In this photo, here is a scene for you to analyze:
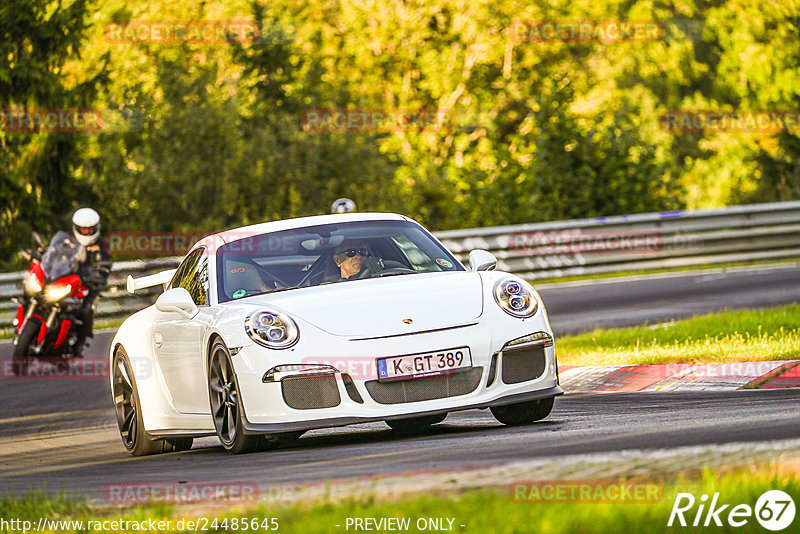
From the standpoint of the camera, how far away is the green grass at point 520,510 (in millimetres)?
4668

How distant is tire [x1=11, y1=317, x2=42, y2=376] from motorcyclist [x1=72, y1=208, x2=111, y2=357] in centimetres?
45

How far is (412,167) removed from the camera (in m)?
36.7

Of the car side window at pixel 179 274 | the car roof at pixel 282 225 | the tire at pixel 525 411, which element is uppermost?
the car roof at pixel 282 225

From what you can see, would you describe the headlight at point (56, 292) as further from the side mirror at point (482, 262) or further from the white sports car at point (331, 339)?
the side mirror at point (482, 262)

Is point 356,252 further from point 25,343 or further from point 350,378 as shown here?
point 25,343

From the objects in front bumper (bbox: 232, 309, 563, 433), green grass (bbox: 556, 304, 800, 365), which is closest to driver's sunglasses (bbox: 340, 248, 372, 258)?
front bumper (bbox: 232, 309, 563, 433)

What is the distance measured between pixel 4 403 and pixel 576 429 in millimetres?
7204

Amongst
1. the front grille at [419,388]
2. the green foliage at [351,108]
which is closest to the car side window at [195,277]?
the front grille at [419,388]

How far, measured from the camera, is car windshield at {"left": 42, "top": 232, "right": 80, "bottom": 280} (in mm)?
15445

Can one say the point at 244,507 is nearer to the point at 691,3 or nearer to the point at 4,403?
the point at 4,403

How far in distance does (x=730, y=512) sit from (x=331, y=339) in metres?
3.46

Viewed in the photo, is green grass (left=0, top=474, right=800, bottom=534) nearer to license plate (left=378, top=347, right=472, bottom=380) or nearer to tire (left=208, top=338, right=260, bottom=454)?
license plate (left=378, top=347, right=472, bottom=380)

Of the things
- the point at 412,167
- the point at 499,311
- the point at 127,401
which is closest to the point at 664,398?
the point at 499,311

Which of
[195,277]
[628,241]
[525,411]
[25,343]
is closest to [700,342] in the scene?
[525,411]
